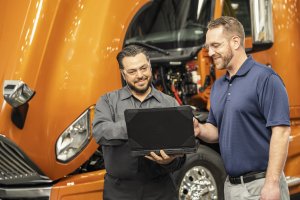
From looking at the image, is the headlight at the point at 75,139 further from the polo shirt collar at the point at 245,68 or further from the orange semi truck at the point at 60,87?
the polo shirt collar at the point at 245,68

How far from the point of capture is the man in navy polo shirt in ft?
10.0

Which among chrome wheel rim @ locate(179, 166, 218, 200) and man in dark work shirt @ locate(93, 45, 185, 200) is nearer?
man in dark work shirt @ locate(93, 45, 185, 200)

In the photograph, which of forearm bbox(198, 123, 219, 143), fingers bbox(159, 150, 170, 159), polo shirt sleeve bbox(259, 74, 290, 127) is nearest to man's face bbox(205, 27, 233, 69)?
polo shirt sleeve bbox(259, 74, 290, 127)

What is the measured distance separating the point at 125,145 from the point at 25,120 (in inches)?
48.9

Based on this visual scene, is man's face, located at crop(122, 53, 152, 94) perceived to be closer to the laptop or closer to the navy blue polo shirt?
the laptop

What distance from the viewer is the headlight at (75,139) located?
446 centimetres

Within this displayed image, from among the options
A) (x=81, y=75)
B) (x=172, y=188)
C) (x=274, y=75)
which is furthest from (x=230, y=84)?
(x=81, y=75)

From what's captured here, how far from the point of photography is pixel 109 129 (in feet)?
11.0

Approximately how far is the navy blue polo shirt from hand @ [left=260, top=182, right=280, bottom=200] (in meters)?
0.25

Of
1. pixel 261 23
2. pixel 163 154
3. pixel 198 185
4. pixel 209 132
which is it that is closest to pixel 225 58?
pixel 209 132

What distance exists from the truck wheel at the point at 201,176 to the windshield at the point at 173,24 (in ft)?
3.52

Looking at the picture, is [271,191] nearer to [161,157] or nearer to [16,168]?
[161,157]

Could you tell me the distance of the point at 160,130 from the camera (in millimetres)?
3184

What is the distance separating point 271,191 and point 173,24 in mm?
3001
